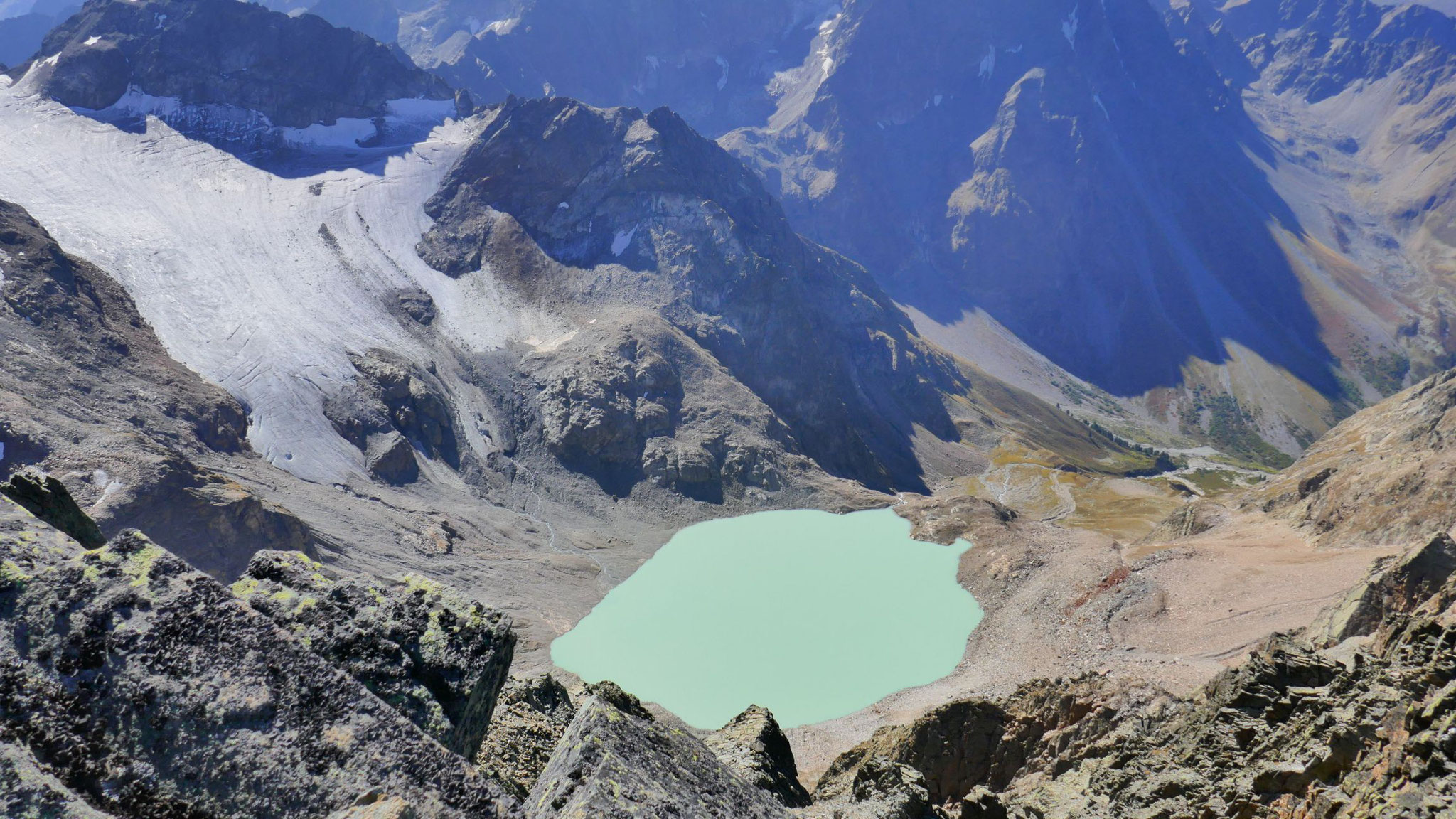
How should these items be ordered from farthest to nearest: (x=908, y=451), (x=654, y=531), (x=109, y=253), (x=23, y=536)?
(x=908, y=451), (x=109, y=253), (x=654, y=531), (x=23, y=536)

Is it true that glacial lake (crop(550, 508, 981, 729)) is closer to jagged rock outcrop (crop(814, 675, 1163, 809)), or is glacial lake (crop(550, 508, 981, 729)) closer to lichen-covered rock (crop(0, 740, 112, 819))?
jagged rock outcrop (crop(814, 675, 1163, 809))

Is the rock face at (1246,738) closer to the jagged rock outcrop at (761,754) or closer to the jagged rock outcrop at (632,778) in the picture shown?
the jagged rock outcrop at (761,754)

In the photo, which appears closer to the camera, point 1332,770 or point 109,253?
point 1332,770

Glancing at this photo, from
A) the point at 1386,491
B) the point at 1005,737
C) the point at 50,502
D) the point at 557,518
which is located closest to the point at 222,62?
the point at 557,518

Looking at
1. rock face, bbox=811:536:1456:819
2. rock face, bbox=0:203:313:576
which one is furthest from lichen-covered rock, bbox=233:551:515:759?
rock face, bbox=0:203:313:576

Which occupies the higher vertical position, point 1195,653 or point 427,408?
point 427,408

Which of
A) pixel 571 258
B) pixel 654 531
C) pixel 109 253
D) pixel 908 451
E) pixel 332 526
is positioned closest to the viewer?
pixel 332 526

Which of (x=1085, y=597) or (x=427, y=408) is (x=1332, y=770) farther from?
(x=427, y=408)

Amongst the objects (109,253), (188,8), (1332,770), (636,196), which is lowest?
(1332,770)

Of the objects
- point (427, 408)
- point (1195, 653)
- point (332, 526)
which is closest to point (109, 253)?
point (427, 408)
